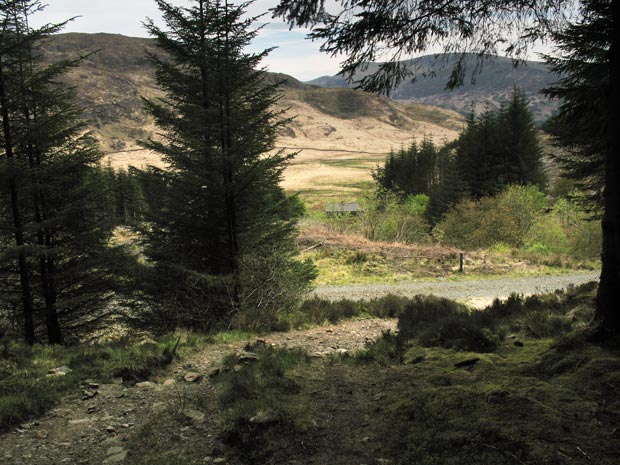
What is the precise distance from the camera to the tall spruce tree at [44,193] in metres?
11.4

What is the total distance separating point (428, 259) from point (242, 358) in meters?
20.7

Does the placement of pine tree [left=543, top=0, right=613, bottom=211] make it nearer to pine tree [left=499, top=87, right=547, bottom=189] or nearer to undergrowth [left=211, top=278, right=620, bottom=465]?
undergrowth [left=211, top=278, right=620, bottom=465]

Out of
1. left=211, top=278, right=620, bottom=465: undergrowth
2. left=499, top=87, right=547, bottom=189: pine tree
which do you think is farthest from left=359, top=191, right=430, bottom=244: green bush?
left=211, top=278, right=620, bottom=465: undergrowth

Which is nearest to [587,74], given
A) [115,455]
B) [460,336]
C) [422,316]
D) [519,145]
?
[460,336]

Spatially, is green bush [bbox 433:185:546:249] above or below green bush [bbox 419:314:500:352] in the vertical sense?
below

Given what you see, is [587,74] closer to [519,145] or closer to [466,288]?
[466,288]

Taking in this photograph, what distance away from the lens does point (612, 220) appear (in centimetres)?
486

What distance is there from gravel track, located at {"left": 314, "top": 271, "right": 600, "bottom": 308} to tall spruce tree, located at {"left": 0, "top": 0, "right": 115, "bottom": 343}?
9255 millimetres

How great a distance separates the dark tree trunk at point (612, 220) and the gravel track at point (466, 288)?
12475 millimetres

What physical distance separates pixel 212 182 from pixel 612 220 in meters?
9.51

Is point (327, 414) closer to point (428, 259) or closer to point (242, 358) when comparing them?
point (242, 358)

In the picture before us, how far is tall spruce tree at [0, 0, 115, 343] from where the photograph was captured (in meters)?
11.4

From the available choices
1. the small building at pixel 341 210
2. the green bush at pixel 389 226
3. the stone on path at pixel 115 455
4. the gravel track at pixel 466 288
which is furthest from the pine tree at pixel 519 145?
the stone on path at pixel 115 455

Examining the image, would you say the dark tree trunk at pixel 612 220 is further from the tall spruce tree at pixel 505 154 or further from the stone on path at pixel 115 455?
the tall spruce tree at pixel 505 154
